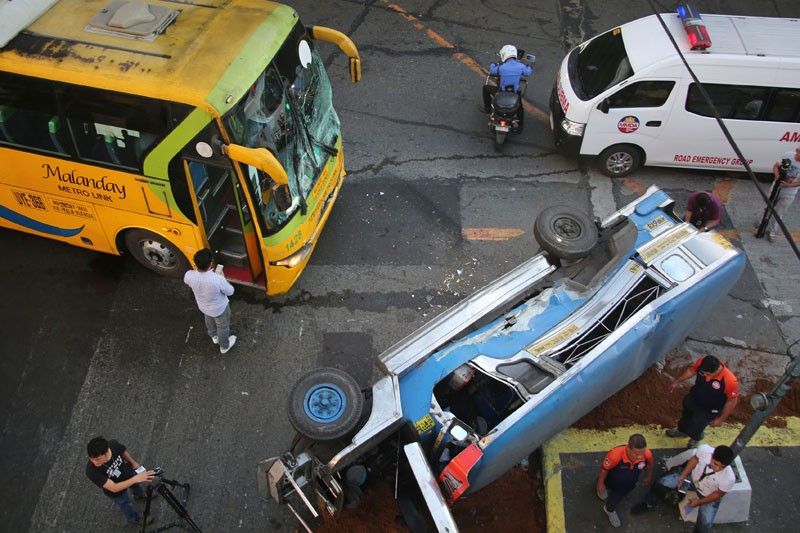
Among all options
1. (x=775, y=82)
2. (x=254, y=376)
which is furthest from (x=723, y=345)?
(x=254, y=376)

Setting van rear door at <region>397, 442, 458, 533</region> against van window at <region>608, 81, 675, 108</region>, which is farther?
van window at <region>608, 81, 675, 108</region>

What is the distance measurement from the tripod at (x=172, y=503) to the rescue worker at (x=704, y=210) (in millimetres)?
5977

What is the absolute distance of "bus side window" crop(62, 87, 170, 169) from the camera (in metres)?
6.45

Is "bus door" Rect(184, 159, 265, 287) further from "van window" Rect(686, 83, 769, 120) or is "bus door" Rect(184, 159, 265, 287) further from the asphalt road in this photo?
"van window" Rect(686, 83, 769, 120)

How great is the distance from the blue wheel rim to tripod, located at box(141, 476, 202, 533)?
140 cm

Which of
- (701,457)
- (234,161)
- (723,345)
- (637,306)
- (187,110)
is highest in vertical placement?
(187,110)

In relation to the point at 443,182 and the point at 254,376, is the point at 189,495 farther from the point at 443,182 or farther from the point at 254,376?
the point at 443,182

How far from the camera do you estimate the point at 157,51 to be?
663 cm

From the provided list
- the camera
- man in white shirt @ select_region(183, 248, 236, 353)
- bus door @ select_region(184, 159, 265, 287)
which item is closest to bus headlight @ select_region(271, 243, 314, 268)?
bus door @ select_region(184, 159, 265, 287)

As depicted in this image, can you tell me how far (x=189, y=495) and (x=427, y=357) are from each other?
2702 mm

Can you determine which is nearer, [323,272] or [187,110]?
[187,110]

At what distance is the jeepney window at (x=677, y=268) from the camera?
20.7 ft

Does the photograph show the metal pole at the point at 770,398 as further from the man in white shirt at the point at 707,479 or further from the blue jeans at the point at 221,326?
the blue jeans at the point at 221,326

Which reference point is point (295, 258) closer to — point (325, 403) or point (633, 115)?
point (325, 403)
